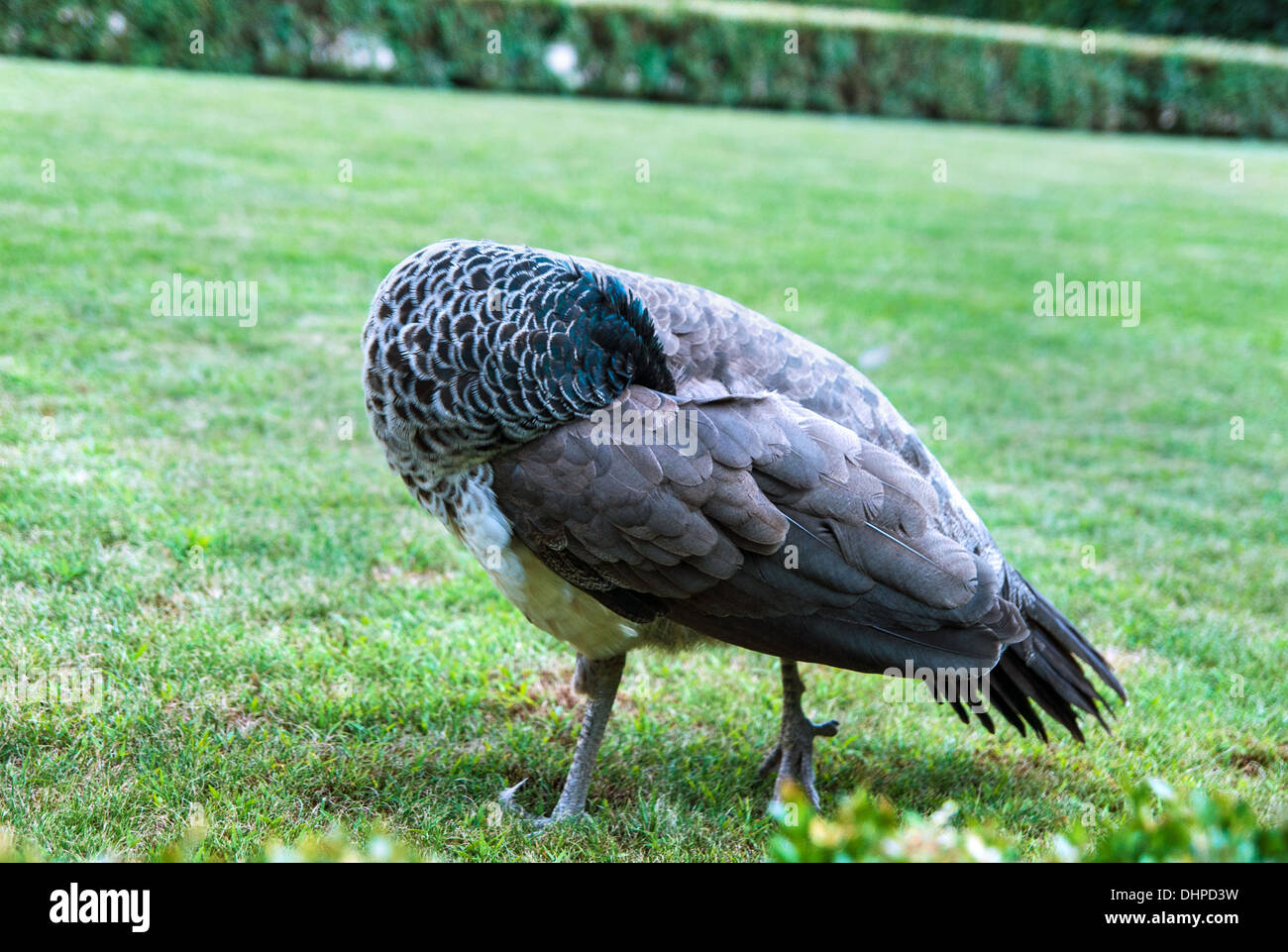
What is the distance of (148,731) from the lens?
328cm

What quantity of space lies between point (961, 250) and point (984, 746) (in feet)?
27.0

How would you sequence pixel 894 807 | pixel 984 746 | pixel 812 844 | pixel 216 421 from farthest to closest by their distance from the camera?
pixel 216 421 < pixel 984 746 < pixel 894 807 < pixel 812 844

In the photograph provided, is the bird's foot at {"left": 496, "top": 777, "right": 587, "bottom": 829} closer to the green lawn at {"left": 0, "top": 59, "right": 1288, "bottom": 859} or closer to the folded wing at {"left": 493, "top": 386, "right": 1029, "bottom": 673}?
the green lawn at {"left": 0, "top": 59, "right": 1288, "bottom": 859}

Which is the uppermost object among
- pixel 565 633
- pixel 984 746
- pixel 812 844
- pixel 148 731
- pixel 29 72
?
pixel 29 72

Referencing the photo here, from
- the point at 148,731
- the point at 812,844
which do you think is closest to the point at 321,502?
the point at 148,731

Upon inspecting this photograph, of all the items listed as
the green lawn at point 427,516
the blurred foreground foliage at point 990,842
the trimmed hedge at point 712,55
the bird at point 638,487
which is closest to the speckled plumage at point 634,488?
the bird at point 638,487

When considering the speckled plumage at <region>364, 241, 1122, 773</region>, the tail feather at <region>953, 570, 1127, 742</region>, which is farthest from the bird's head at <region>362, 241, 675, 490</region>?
the tail feather at <region>953, 570, 1127, 742</region>

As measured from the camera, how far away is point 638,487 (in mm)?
2820

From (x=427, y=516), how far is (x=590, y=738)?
6.64 feet

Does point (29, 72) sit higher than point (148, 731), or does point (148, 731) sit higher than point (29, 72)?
point (29, 72)

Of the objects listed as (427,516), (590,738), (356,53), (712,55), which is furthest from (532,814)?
(712,55)

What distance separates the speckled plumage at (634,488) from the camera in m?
2.83

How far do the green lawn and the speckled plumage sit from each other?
28.7 inches

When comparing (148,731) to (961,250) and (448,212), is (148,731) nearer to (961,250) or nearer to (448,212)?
(448,212)
